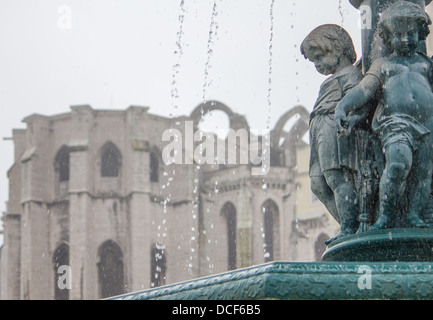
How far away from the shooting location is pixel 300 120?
230 ft

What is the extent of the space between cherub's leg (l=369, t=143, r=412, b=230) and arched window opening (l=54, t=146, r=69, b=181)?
221 feet

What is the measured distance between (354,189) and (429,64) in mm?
975

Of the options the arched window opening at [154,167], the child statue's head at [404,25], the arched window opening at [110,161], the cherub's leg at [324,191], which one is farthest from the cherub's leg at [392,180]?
the arched window opening at [110,161]

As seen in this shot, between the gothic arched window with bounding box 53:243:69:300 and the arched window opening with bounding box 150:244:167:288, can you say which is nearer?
the gothic arched window with bounding box 53:243:69:300

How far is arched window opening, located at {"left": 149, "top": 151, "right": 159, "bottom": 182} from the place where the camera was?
7244 cm

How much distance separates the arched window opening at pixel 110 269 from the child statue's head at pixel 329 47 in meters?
63.3

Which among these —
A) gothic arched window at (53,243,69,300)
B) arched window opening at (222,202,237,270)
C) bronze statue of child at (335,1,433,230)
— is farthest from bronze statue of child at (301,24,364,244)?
gothic arched window at (53,243,69,300)

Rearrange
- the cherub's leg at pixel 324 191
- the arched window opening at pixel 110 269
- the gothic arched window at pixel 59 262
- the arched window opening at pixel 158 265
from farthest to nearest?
1. the arched window opening at pixel 158 265
2. the gothic arched window at pixel 59 262
3. the arched window opening at pixel 110 269
4. the cherub's leg at pixel 324 191

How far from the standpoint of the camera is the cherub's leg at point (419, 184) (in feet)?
22.1

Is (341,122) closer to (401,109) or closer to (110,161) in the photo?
(401,109)

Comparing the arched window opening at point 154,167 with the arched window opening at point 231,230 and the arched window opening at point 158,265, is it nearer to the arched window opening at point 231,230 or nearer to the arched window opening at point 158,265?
the arched window opening at point 158,265

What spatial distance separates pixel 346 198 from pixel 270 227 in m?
67.0

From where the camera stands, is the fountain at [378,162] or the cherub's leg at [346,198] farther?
the cherub's leg at [346,198]

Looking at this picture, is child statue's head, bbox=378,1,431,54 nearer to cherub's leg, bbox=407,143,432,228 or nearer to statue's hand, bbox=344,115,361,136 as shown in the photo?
statue's hand, bbox=344,115,361,136
